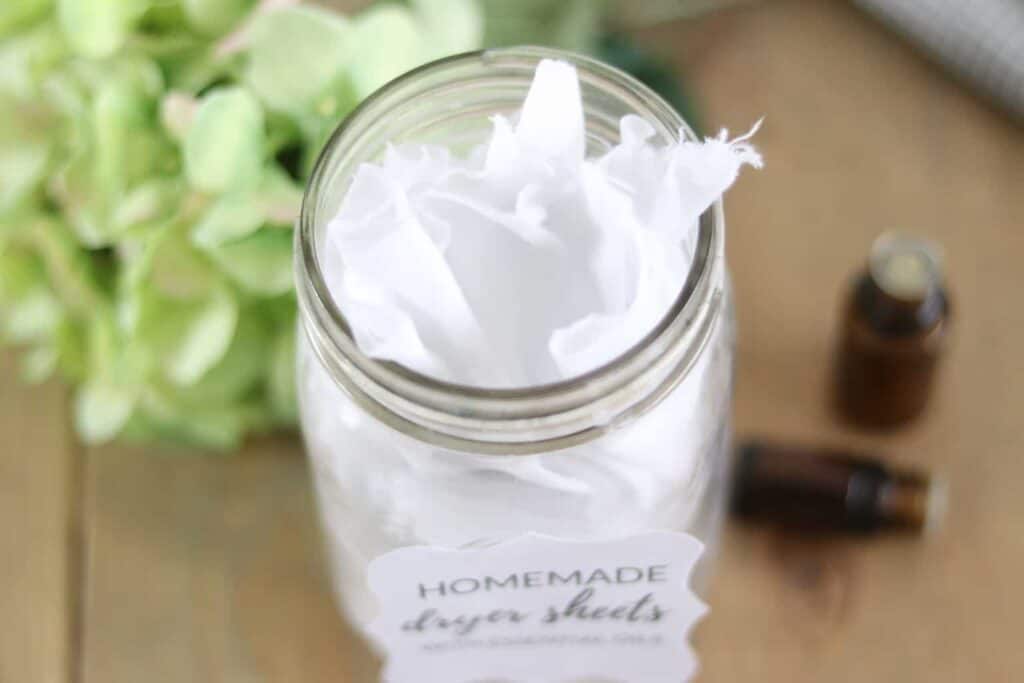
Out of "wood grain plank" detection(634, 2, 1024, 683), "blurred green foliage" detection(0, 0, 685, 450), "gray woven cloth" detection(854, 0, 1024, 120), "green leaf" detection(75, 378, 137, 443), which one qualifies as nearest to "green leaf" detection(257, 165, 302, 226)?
"blurred green foliage" detection(0, 0, 685, 450)

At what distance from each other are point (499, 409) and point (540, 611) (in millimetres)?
95

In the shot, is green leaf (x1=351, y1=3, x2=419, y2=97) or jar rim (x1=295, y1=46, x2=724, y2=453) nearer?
jar rim (x1=295, y1=46, x2=724, y2=453)

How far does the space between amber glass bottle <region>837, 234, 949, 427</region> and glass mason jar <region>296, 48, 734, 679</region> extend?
5.7 inches

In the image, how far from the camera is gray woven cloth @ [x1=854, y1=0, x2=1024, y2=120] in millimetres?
602

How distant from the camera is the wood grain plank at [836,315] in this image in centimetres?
51

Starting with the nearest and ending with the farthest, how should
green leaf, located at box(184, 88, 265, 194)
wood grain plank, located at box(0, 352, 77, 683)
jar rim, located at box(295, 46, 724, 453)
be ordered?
jar rim, located at box(295, 46, 724, 453) < green leaf, located at box(184, 88, 265, 194) < wood grain plank, located at box(0, 352, 77, 683)

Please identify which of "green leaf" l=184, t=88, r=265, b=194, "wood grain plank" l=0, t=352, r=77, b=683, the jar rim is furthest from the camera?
"wood grain plank" l=0, t=352, r=77, b=683

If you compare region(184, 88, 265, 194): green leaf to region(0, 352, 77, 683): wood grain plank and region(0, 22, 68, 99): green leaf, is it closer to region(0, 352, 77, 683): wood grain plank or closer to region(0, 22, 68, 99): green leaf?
region(0, 22, 68, 99): green leaf

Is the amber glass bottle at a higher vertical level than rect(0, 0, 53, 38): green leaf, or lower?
lower

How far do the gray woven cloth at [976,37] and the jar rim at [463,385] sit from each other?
32cm

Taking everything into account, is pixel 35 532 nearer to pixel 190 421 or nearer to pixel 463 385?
pixel 190 421

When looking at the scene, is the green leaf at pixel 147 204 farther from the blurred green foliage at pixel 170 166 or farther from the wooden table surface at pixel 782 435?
the wooden table surface at pixel 782 435

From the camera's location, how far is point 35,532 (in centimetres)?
55

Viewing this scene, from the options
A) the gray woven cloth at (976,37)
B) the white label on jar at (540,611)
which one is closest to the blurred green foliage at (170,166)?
the white label on jar at (540,611)
